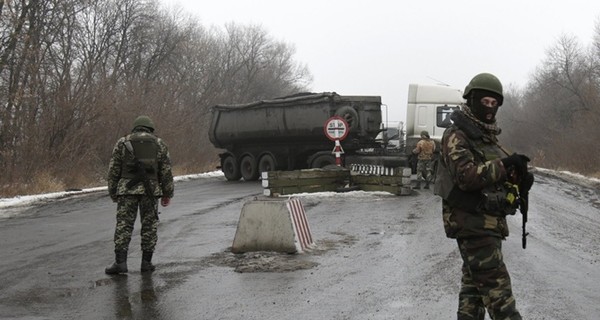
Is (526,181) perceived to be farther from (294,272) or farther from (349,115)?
(349,115)

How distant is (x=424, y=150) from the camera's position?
19812mm

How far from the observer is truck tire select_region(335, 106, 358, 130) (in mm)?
22000

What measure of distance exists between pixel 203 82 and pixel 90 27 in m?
14.7

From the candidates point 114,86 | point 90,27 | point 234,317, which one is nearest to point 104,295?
point 234,317

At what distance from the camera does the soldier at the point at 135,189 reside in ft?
25.1

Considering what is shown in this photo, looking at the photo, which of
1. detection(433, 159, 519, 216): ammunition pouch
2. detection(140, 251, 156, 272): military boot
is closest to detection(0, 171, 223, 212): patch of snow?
detection(140, 251, 156, 272): military boot

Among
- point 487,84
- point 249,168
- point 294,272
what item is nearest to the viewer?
point 487,84

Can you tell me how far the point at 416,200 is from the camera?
15.9m

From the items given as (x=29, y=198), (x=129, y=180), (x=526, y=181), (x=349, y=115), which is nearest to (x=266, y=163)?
(x=349, y=115)

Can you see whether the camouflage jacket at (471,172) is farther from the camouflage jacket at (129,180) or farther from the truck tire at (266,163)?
the truck tire at (266,163)

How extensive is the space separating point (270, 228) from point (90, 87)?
59.1 ft

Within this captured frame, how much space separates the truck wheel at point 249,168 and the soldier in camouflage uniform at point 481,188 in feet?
70.5

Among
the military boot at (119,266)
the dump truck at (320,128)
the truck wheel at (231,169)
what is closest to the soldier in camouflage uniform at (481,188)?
the military boot at (119,266)

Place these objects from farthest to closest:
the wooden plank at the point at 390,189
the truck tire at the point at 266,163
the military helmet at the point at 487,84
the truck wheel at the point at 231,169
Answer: the truck wheel at the point at 231,169
the truck tire at the point at 266,163
the wooden plank at the point at 390,189
the military helmet at the point at 487,84
